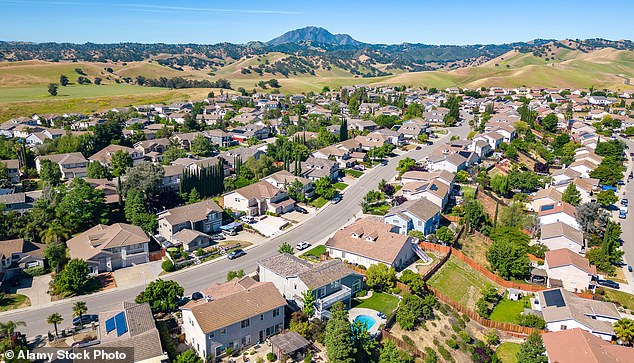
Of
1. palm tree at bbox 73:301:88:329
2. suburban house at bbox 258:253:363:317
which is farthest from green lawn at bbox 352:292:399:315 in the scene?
palm tree at bbox 73:301:88:329

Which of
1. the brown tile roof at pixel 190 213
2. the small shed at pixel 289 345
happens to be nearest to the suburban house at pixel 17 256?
the brown tile roof at pixel 190 213

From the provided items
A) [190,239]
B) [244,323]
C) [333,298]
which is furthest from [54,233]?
[333,298]

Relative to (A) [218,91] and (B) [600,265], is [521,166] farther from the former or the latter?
(A) [218,91]

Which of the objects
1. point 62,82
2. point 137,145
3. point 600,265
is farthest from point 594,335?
point 62,82

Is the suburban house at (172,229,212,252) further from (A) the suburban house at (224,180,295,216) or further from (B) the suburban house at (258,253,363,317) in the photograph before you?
(B) the suburban house at (258,253,363,317)

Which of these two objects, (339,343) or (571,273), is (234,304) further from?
(571,273)

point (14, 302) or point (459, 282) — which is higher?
point (14, 302)

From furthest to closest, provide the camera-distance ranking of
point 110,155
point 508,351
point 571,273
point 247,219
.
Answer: point 110,155
point 247,219
point 571,273
point 508,351

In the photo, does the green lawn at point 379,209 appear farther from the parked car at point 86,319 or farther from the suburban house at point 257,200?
the parked car at point 86,319
